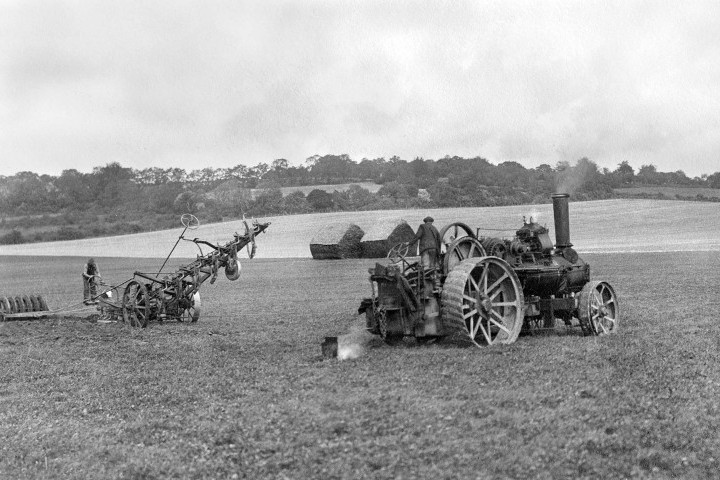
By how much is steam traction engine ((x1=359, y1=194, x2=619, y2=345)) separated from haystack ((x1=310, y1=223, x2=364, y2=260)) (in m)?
25.5

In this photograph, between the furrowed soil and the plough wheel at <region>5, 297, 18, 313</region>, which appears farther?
the plough wheel at <region>5, 297, 18, 313</region>

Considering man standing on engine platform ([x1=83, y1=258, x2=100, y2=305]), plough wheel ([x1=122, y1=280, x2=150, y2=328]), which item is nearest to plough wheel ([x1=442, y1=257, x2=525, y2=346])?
plough wheel ([x1=122, y1=280, x2=150, y2=328])

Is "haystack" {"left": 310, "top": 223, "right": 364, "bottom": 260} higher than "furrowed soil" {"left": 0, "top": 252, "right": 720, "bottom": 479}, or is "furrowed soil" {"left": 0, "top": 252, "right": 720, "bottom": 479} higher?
"haystack" {"left": 310, "top": 223, "right": 364, "bottom": 260}

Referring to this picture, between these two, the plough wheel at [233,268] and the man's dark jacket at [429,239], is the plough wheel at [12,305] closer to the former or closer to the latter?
the plough wheel at [233,268]

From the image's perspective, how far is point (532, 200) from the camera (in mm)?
63469

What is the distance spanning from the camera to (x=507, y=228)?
1757 inches

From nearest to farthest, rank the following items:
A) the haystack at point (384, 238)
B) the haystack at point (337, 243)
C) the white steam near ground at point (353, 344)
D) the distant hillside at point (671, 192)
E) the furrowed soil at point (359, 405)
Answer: the furrowed soil at point (359, 405) → the white steam near ground at point (353, 344) → the haystack at point (384, 238) → the haystack at point (337, 243) → the distant hillside at point (671, 192)

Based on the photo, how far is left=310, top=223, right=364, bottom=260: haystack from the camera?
130ft

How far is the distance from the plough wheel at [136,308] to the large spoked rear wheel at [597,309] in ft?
30.7

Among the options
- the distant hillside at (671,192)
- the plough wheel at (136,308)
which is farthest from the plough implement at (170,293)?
the distant hillside at (671,192)

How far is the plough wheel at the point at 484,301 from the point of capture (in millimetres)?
11266

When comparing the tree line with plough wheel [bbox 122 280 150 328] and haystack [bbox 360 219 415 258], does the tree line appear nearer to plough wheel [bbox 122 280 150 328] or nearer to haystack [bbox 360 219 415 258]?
haystack [bbox 360 219 415 258]

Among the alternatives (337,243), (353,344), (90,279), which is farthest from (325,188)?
(353,344)

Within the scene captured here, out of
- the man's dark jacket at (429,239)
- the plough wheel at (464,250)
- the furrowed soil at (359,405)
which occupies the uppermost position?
the man's dark jacket at (429,239)
